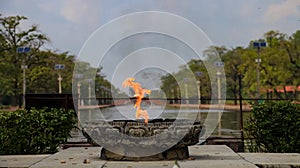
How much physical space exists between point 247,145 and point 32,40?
1349 inches

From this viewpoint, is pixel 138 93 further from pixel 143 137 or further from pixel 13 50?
pixel 13 50

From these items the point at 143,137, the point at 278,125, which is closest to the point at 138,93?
the point at 143,137

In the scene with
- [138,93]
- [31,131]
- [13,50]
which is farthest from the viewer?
[13,50]

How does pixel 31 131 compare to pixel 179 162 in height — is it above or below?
above

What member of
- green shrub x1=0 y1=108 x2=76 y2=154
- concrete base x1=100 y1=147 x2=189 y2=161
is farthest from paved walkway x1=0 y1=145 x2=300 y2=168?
green shrub x1=0 y1=108 x2=76 y2=154

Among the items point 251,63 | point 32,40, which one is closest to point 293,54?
point 251,63

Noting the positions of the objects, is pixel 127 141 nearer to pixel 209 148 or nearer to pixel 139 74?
pixel 139 74

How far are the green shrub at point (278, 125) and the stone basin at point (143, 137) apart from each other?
1786 mm

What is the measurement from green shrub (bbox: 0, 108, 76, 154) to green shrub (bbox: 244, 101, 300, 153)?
3.33 metres

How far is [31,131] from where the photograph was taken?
794 cm

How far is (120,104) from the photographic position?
10195 millimetres

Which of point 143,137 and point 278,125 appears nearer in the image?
point 143,137

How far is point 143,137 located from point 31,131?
8.34ft

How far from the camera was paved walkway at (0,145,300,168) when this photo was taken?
5.99 metres
